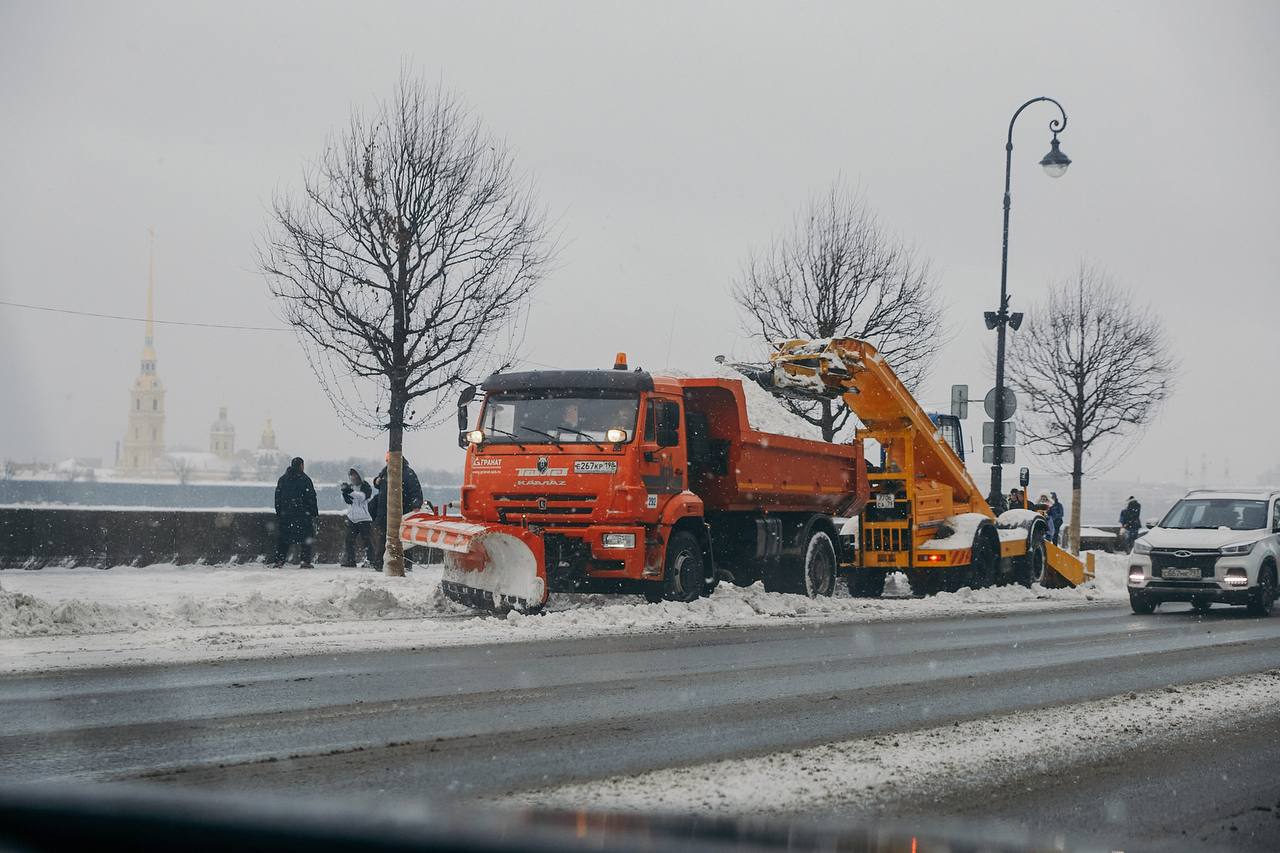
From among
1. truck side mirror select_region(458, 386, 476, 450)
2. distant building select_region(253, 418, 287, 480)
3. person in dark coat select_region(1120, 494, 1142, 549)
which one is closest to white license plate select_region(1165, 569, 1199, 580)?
truck side mirror select_region(458, 386, 476, 450)

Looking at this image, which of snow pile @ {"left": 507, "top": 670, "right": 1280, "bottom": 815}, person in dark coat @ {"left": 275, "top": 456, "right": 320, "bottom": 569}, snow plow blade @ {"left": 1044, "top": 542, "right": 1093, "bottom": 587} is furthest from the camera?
snow plow blade @ {"left": 1044, "top": 542, "right": 1093, "bottom": 587}

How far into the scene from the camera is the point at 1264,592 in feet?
62.4

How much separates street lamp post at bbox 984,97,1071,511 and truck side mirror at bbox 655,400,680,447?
1031cm

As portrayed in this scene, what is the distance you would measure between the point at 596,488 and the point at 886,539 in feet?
21.5

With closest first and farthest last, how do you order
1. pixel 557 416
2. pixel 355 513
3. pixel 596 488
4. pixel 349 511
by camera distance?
1. pixel 596 488
2. pixel 557 416
3. pixel 355 513
4. pixel 349 511

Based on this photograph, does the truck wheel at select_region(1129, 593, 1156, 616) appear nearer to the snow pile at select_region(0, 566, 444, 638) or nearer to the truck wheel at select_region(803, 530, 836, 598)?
the truck wheel at select_region(803, 530, 836, 598)

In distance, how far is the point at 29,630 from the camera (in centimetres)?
1339

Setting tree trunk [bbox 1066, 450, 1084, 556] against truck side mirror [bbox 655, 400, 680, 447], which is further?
tree trunk [bbox 1066, 450, 1084, 556]

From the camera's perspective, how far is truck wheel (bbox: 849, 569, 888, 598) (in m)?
22.1

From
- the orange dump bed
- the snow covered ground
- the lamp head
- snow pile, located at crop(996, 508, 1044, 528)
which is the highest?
the lamp head

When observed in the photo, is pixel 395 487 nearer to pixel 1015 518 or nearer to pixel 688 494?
pixel 688 494

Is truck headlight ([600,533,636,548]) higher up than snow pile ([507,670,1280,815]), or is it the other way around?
truck headlight ([600,533,636,548])

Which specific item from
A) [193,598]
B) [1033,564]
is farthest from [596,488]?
[1033,564]

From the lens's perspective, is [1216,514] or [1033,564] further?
[1033,564]
